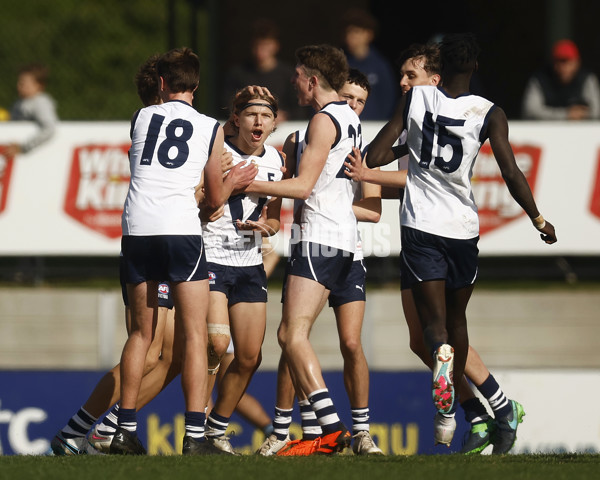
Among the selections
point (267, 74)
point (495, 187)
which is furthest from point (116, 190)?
point (495, 187)

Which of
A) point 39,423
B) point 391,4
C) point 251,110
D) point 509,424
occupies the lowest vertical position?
point 39,423

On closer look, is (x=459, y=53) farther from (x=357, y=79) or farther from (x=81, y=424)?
(x=81, y=424)

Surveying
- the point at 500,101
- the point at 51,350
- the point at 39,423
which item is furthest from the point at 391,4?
the point at 39,423

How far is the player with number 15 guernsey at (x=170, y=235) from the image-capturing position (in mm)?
6816

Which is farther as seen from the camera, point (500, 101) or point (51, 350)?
point (500, 101)

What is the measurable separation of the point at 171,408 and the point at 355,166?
3.88 meters

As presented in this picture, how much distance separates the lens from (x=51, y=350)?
11945 mm

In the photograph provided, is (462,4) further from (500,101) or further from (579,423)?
(579,423)

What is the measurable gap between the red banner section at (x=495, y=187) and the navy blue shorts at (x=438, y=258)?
520cm

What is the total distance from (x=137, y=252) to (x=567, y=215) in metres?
6.49

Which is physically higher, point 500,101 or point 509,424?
point 500,101

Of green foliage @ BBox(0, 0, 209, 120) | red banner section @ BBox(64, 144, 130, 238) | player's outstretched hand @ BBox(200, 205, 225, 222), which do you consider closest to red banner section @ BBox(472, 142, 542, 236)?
red banner section @ BBox(64, 144, 130, 238)

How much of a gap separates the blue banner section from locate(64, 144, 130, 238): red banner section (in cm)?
241

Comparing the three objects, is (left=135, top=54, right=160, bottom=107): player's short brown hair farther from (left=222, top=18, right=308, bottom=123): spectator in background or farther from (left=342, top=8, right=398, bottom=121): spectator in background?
(left=342, top=8, right=398, bottom=121): spectator in background
